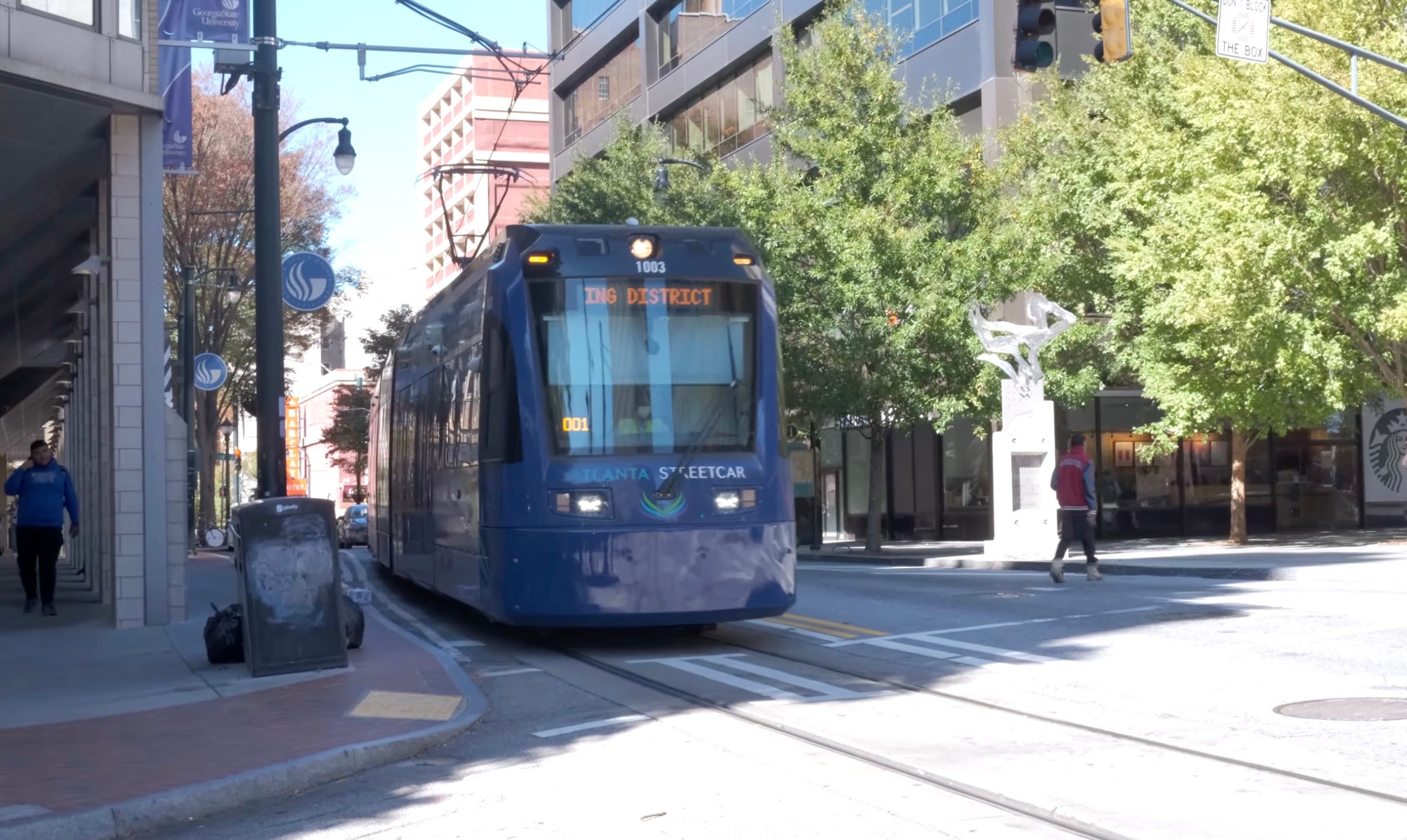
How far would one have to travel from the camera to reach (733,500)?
1203cm

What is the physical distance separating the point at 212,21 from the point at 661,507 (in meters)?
7.65

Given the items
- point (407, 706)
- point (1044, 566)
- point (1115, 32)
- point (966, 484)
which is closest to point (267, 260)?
point (407, 706)

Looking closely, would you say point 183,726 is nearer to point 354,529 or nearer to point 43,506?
point 43,506

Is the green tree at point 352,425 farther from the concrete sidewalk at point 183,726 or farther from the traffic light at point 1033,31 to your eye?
the concrete sidewalk at point 183,726

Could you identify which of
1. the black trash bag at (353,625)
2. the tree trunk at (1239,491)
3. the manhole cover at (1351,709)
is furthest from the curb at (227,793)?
the tree trunk at (1239,491)

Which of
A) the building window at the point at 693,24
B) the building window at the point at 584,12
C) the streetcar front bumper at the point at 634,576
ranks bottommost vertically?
the streetcar front bumper at the point at 634,576

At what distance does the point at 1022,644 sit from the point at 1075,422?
2533cm

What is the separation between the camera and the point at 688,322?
40.4 feet

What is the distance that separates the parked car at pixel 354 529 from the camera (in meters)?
45.2

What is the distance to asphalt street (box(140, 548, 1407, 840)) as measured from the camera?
6.38 meters

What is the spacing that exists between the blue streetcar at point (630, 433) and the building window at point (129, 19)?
15.6 ft

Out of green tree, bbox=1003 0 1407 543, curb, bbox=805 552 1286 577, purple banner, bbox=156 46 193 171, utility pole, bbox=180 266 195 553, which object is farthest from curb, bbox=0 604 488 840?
utility pole, bbox=180 266 195 553

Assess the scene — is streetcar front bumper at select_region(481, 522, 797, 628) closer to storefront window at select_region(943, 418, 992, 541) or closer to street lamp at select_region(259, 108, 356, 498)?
street lamp at select_region(259, 108, 356, 498)

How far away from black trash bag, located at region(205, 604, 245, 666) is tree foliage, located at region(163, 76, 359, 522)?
20.6m
